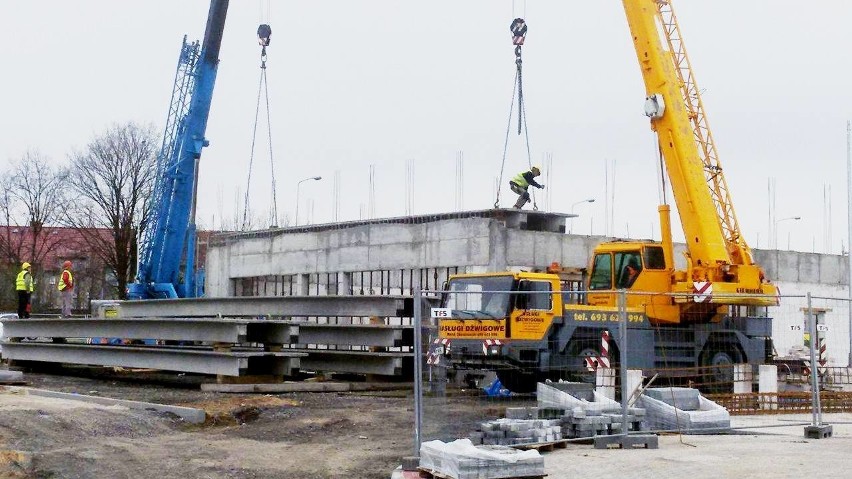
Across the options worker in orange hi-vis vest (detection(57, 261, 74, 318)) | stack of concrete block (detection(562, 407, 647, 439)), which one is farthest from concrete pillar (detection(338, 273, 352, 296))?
stack of concrete block (detection(562, 407, 647, 439))

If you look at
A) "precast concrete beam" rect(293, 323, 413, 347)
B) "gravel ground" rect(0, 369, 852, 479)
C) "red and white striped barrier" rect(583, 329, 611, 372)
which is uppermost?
"precast concrete beam" rect(293, 323, 413, 347)

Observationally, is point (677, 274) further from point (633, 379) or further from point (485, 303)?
point (633, 379)

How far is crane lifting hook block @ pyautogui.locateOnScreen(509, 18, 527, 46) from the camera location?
20.8m

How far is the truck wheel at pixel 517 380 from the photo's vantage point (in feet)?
42.1

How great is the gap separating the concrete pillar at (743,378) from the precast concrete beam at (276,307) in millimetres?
5778

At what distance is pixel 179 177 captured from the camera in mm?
25109

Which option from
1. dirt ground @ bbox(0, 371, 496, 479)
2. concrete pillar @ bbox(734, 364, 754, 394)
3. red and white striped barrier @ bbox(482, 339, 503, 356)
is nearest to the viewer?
dirt ground @ bbox(0, 371, 496, 479)

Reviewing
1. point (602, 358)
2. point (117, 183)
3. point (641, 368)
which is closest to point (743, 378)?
point (641, 368)

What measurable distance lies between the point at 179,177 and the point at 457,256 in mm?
7457

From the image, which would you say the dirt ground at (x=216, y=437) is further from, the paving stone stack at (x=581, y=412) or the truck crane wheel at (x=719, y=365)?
the truck crane wheel at (x=719, y=365)

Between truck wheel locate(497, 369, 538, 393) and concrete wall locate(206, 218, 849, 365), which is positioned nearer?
truck wheel locate(497, 369, 538, 393)

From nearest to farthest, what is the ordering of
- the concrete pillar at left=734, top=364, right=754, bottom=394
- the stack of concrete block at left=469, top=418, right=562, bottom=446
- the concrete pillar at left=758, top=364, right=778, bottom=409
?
the stack of concrete block at left=469, top=418, right=562, bottom=446 → the concrete pillar at left=758, top=364, right=778, bottom=409 → the concrete pillar at left=734, top=364, right=754, bottom=394

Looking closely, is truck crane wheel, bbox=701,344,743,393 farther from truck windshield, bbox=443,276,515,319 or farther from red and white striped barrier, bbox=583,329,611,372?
truck windshield, bbox=443,276,515,319

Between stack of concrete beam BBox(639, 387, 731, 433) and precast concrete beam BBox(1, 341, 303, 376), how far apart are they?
21.8 feet
